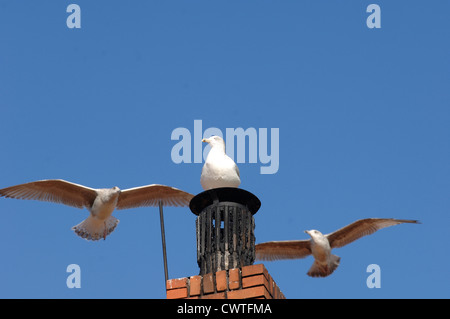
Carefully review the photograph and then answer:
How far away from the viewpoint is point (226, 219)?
7.45m

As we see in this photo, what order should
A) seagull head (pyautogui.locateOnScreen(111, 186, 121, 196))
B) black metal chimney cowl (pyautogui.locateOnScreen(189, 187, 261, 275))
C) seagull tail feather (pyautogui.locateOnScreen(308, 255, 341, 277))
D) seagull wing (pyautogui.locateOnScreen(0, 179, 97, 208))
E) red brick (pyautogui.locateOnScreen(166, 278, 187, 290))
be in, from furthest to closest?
seagull tail feather (pyautogui.locateOnScreen(308, 255, 341, 277)), seagull head (pyautogui.locateOnScreen(111, 186, 121, 196)), seagull wing (pyautogui.locateOnScreen(0, 179, 97, 208)), black metal chimney cowl (pyautogui.locateOnScreen(189, 187, 261, 275)), red brick (pyautogui.locateOnScreen(166, 278, 187, 290))

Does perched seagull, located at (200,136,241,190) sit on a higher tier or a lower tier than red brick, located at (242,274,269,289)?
higher

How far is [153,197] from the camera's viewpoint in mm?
12938

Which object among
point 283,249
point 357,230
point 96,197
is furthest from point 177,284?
point 357,230

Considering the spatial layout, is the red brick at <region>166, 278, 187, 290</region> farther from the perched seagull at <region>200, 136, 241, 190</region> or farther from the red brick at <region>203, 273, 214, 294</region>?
the perched seagull at <region>200, 136, 241, 190</region>

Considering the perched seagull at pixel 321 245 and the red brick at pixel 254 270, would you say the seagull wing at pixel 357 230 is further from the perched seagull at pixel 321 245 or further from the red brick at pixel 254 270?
the red brick at pixel 254 270

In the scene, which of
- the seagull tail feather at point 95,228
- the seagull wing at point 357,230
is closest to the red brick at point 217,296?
the seagull tail feather at point 95,228

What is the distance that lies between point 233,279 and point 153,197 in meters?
6.21

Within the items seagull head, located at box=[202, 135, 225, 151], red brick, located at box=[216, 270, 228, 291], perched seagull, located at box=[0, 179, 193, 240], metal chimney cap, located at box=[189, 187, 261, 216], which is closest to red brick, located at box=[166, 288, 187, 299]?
red brick, located at box=[216, 270, 228, 291]

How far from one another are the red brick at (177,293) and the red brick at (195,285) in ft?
0.17

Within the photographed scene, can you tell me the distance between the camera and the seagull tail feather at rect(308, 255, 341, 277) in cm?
1373
